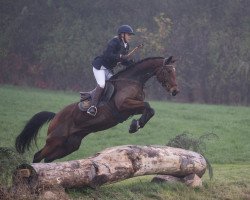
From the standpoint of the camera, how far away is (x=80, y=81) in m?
34.3

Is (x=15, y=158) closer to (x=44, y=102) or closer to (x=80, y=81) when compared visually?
(x=44, y=102)

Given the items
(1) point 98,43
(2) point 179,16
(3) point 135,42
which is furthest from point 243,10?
(1) point 98,43

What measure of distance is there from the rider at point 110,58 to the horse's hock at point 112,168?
1204 millimetres

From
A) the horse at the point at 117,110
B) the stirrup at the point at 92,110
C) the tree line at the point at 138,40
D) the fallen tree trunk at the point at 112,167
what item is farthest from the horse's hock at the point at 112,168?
the tree line at the point at 138,40

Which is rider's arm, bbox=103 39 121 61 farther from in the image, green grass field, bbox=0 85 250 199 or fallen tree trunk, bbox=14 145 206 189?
green grass field, bbox=0 85 250 199

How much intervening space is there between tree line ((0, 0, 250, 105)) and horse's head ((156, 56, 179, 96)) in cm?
2175

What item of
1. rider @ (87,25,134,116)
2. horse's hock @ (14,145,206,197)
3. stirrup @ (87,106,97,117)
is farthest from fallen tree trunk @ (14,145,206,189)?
rider @ (87,25,134,116)

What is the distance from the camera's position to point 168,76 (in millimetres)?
9188

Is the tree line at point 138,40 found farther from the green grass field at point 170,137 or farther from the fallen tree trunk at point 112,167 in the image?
the fallen tree trunk at point 112,167

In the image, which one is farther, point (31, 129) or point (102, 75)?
point (31, 129)

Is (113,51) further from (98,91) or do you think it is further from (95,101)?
(95,101)

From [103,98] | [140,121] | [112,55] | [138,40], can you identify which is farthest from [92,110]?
[138,40]

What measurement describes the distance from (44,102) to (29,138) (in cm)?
1434

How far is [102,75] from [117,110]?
779mm
